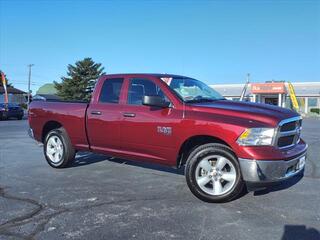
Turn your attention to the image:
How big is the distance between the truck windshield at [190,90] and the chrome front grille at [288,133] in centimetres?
139

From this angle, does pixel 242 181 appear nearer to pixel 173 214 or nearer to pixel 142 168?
pixel 173 214

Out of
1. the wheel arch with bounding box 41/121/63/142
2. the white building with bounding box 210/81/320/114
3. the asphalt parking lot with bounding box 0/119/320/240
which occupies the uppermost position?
the white building with bounding box 210/81/320/114

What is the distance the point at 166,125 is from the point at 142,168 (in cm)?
220

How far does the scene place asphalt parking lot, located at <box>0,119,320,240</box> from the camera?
177 inches

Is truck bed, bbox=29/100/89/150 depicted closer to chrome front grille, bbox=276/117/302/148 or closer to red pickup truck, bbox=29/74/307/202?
red pickup truck, bbox=29/74/307/202

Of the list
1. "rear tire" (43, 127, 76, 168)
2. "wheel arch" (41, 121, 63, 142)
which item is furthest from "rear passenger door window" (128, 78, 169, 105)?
"wheel arch" (41, 121, 63, 142)

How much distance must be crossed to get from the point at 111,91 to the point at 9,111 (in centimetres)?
2365

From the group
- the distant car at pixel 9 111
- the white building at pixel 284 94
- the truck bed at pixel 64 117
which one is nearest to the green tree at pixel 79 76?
the white building at pixel 284 94

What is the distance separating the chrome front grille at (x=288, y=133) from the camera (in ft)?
18.0

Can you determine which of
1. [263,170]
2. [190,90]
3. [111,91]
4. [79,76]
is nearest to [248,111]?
[263,170]

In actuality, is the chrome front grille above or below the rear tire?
above

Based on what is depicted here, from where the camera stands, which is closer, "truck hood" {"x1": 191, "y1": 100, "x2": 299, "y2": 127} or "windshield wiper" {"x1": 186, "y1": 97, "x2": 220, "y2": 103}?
"truck hood" {"x1": 191, "y1": 100, "x2": 299, "y2": 127}

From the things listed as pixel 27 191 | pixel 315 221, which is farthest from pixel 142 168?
pixel 315 221

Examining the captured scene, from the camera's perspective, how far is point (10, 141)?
13281 millimetres
